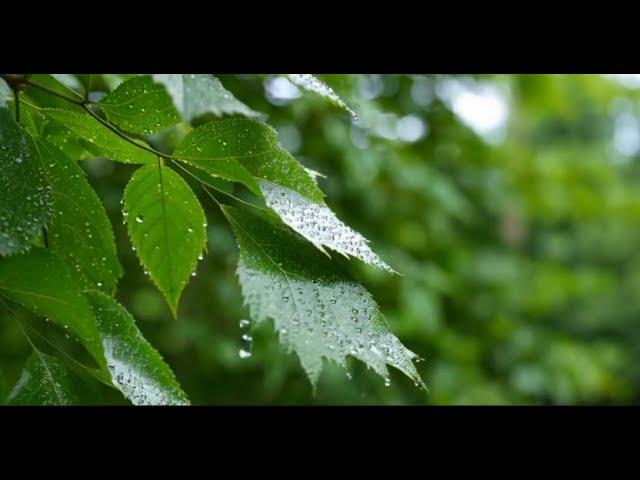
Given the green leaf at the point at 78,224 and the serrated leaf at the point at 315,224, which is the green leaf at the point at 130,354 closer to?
the green leaf at the point at 78,224

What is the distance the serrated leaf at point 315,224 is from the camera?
532mm

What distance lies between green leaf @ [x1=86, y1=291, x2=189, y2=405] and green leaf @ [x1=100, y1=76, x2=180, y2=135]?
0.15m

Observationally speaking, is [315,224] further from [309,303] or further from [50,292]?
[50,292]

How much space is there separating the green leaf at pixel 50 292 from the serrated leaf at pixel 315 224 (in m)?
0.16

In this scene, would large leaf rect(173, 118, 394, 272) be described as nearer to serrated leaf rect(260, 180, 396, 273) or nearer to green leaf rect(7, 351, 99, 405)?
serrated leaf rect(260, 180, 396, 273)

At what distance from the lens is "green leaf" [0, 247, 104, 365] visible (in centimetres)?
55

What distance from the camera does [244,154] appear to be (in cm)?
59

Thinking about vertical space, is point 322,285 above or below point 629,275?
below
